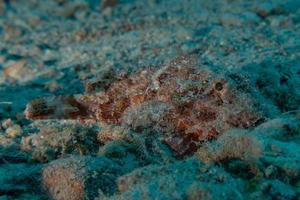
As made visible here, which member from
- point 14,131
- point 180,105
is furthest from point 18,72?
point 180,105

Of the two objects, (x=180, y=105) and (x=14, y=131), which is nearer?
(x=180, y=105)

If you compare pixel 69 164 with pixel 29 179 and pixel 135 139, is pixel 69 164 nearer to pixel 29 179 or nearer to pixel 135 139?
pixel 29 179

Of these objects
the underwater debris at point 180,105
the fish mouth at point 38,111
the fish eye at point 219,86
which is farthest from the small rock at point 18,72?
the fish eye at point 219,86

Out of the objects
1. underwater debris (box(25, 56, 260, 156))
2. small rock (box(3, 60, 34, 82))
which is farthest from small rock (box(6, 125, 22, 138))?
small rock (box(3, 60, 34, 82))

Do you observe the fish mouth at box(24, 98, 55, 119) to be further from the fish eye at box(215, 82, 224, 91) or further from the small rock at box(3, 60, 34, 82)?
the fish eye at box(215, 82, 224, 91)

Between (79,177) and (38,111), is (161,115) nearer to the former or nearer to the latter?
(79,177)
